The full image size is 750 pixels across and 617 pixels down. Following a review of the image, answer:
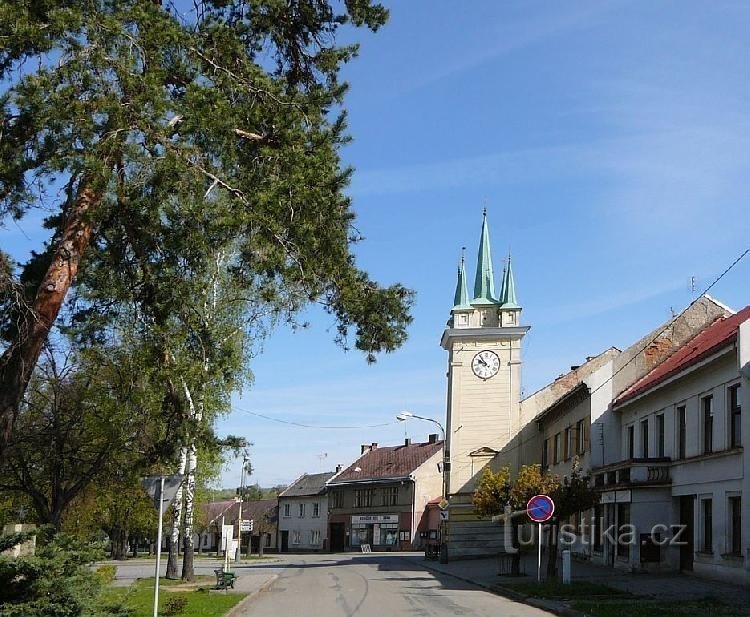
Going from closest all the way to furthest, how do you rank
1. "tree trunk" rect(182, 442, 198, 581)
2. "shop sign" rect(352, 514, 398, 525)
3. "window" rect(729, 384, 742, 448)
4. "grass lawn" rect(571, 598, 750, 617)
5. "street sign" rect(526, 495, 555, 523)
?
"grass lawn" rect(571, 598, 750, 617)
"street sign" rect(526, 495, 555, 523)
"window" rect(729, 384, 742, 448)
"tree trunk" rect(182, 442, 198, 581)
"shop sign" rect(352, 514, 398, 525)

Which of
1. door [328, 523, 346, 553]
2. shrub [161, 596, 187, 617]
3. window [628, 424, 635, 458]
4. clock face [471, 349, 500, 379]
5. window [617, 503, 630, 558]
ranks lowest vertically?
door [328, 523, 346, 553]

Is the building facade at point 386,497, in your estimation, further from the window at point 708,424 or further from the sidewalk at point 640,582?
the window at point 708,424

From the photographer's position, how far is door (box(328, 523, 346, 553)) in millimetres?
85188

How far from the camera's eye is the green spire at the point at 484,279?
6247 cm

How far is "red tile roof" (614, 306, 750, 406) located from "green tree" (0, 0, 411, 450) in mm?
17955

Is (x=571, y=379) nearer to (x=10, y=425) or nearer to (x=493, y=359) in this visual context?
(x=493, y=359)

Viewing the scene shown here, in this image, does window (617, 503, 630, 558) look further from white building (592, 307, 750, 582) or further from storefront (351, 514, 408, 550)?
storefront (351, 514, 408, 550)

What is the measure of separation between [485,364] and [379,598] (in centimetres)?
3581

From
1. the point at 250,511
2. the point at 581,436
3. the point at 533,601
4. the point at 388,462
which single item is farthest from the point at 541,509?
the point at 250,511

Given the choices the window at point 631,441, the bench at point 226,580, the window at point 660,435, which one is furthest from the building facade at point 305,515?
the bench at point 226,580

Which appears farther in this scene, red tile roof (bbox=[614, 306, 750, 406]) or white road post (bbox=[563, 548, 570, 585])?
red tile roof (bbox=[614, 306, 750, 406])

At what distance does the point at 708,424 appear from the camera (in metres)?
28.8

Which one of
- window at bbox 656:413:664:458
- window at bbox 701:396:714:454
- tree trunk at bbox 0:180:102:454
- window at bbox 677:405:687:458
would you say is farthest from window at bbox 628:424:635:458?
tree trunk at bbox 0:180:102:454

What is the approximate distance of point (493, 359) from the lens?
59.6m
